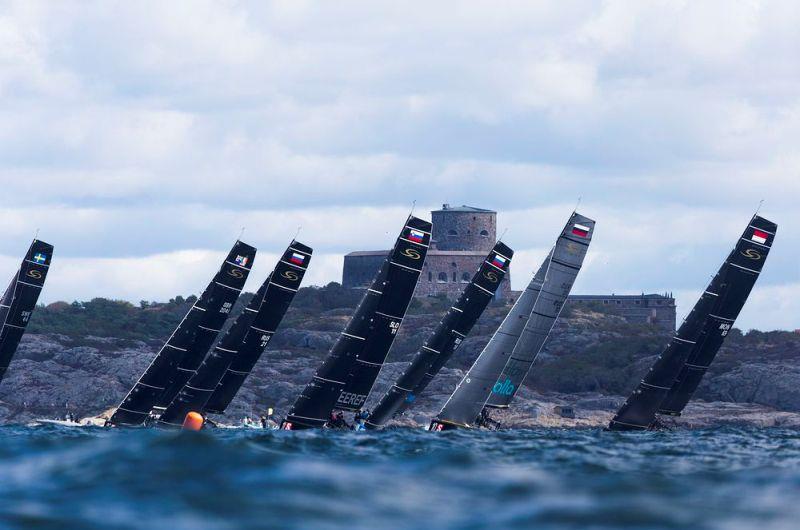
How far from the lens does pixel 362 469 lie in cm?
2339

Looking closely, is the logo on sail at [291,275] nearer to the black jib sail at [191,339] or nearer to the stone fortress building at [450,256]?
the black jib sail at [191,339]

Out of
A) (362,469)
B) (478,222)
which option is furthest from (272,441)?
(478,222)

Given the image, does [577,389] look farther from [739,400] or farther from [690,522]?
[690,522]

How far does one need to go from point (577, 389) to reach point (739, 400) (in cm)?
1209

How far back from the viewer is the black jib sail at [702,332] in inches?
2122

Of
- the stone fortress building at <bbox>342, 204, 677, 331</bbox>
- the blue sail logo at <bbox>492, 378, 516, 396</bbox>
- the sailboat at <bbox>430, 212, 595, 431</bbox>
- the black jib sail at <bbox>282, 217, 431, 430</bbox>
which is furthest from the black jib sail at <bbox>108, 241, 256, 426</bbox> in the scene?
the stone fortress building at <bbox>342, 204, 677, 331</bbox>

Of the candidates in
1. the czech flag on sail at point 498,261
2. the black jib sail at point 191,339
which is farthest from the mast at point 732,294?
the black jib sail at point 191,339

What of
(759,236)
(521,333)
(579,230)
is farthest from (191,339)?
(759,236)

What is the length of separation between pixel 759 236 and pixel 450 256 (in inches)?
3714

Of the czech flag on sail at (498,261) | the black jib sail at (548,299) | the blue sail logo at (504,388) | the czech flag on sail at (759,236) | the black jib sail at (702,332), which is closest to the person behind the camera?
the black jib sail at (702,332)

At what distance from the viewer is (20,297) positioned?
184 ft

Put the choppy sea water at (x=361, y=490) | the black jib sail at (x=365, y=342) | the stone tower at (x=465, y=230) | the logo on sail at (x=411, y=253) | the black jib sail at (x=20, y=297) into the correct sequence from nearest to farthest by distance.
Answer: the choppy sea water at (x=361, y=490) < the black jib sail at (x=365, y=342) < the logo on sail at (x=411, y=253) < the black jib sail at (x=20, y=297) < the stone tower at (x=465, y=230)

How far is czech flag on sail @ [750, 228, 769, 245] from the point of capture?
177ft

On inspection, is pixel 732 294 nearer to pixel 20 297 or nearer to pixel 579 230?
pixel 579 230
